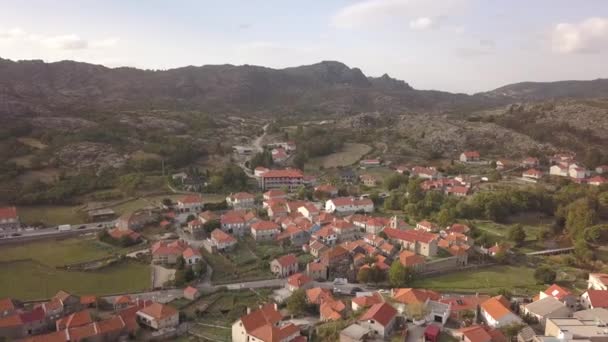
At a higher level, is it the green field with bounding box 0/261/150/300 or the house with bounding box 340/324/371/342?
the house with bounding box 340/324/371/342

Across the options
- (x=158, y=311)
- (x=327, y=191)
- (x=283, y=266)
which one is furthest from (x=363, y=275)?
(x=327, y=191)

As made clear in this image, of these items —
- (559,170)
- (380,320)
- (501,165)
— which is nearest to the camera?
(380,320)

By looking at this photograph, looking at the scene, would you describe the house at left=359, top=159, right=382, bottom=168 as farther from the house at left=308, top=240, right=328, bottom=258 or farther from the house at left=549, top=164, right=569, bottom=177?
the house at left=308, top=240, right=328, bottom=258

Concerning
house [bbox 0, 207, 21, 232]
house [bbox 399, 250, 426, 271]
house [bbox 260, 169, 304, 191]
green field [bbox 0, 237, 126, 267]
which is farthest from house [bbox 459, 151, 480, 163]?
house [bbox 0, 207, 21, 232]

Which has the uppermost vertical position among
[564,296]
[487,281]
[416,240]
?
[416,240]

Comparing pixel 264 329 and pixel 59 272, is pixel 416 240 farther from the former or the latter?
pixel 59 272

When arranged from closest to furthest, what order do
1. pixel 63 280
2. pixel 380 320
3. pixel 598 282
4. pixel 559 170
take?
pixel 380 320 → pixel 598 282 → pixel 63 280 → pixel 559 170

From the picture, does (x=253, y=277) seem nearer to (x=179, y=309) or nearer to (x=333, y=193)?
(x=179, y=309)
